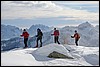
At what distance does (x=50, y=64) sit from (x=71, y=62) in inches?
62.4

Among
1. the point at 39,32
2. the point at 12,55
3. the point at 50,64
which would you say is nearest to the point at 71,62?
the point at 50,64

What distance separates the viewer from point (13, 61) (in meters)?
18.0

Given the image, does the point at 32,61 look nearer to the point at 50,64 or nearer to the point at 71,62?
the point at 50,64

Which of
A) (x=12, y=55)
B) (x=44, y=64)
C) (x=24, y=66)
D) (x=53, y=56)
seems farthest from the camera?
(x=53, y=56)

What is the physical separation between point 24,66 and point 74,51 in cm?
753

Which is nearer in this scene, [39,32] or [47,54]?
[47,54]

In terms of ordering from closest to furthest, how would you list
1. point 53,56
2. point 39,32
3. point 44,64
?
point 44,64 < point 53,56 < point 39,32

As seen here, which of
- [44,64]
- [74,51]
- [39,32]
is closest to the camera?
[44,64]

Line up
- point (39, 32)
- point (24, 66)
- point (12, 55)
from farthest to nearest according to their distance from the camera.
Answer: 1. point (39, 32)
2. point (12, 55)
3. point (24, 66)

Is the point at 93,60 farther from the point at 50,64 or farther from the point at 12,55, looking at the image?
the point at 12,55

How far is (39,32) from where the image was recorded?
27250 mm

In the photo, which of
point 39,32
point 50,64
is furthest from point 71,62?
point 39,32

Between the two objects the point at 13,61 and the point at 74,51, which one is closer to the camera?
the point at 13,61

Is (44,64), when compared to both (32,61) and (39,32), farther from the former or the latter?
(39,32)
